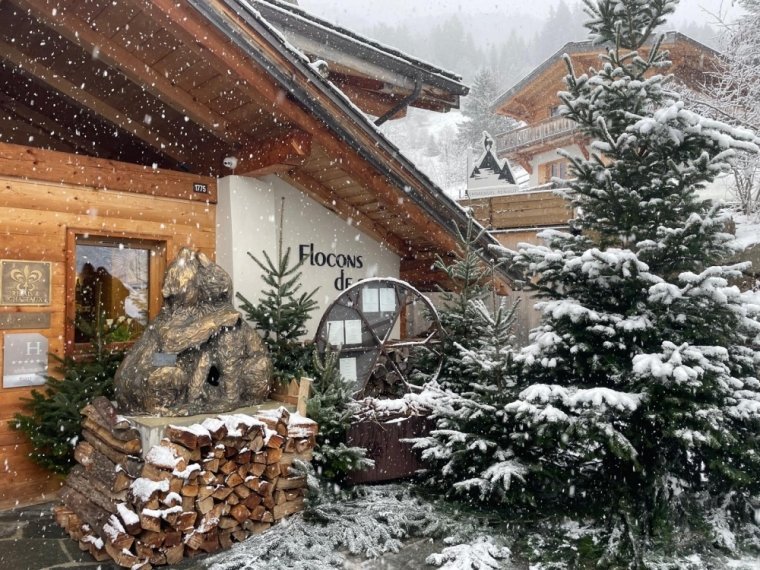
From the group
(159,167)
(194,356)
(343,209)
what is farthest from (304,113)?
(194,356)

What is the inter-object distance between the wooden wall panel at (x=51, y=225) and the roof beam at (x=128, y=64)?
812mm

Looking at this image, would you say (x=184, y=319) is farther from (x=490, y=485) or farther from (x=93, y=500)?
(x=490, y=485)

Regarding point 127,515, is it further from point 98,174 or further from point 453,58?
point 453,58

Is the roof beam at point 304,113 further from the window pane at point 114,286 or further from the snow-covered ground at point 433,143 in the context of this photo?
the snow-covered ground at point 433,143

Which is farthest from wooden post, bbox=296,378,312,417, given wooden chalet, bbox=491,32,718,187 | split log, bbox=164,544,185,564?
wooden chalet, bbox=491,32,718,187

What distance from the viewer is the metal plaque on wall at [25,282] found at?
18.8ft

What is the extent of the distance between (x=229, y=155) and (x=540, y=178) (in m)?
21.9

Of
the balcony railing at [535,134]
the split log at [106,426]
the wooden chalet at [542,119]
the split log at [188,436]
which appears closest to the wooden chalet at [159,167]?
the split log at [106,426]

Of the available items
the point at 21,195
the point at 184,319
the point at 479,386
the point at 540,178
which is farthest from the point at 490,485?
the point at 540,178

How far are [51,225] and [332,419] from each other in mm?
3431

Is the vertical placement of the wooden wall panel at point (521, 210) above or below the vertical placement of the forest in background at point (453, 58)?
below

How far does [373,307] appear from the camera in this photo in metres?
6.71

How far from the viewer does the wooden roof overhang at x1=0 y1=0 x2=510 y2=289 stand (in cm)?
565

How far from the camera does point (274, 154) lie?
257 inches
